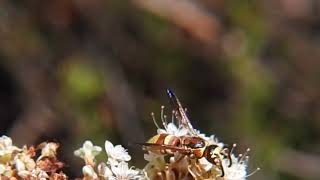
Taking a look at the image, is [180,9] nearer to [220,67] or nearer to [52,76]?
[220,67]

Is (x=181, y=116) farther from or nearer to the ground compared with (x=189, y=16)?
nearer to the ground

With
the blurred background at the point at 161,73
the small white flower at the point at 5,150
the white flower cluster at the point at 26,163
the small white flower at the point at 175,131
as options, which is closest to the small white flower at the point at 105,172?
the white flower cluster at the point at 26,163

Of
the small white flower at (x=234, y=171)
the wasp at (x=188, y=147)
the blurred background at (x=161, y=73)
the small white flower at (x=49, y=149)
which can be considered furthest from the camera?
the blurred background at (x=161, y=73)

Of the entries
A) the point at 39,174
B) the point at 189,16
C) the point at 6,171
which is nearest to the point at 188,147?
the point at 39,174

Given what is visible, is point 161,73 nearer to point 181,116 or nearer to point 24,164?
point 181,116

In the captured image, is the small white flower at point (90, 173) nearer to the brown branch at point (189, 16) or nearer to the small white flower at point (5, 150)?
the small white flower at point (5, 150)

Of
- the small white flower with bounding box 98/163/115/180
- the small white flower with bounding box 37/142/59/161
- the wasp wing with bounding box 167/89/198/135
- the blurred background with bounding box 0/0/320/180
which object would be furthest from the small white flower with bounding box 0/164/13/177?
the blurred background with bounding box 0/0/320/180
